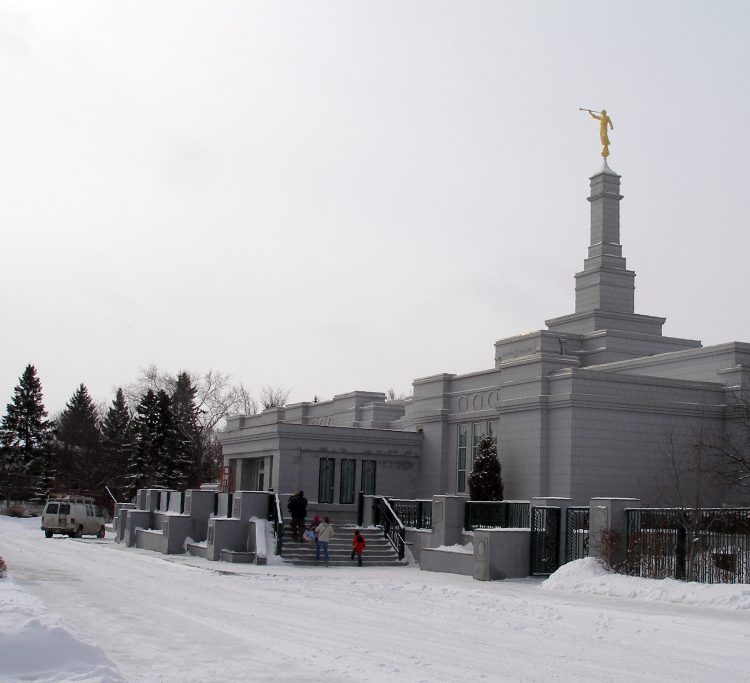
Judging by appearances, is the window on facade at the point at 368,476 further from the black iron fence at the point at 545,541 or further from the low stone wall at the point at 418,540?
the black iron fence at the point at 545,541

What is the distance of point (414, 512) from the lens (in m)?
28.8

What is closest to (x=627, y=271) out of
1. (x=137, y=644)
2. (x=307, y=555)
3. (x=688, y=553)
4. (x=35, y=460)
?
(x=307, y=555)

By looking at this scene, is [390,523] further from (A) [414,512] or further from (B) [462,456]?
(B) [462,456]

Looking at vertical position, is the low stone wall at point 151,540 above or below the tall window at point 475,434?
below

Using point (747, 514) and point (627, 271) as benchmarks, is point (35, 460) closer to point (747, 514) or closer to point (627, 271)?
point (627, 271)

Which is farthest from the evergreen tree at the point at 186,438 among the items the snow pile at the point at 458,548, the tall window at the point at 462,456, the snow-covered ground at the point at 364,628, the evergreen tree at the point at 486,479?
the snow-covered ground at the point at 364,628

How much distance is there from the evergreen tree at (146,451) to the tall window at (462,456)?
32.5 metres

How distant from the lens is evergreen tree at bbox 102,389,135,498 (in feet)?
244

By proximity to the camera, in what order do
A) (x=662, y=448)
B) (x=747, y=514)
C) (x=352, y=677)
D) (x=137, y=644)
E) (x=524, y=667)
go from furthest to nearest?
(x=662, y=448), (x=747, y=514), (x=137, y=644), (x=524, y=667), (x=352, y=677)

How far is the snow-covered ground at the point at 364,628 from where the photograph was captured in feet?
31.0

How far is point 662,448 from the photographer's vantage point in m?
30.6

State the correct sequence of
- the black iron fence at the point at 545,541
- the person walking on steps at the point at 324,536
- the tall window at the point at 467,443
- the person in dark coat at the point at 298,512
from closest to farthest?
the black iron fence at the point at 545,541 < the person walking on steps at the point at 324,536 < the person in dark coat at the point at 298,512 < the tall window at the point at 467,443

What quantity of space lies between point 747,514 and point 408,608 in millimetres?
7217

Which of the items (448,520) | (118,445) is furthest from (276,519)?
(118,445)
